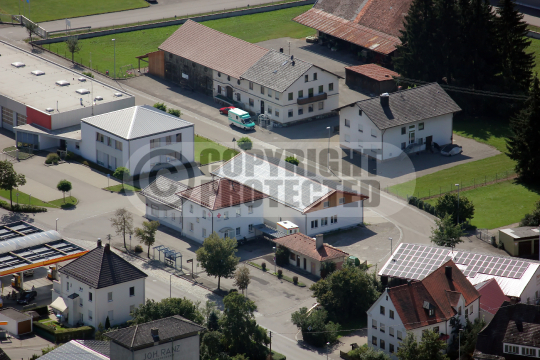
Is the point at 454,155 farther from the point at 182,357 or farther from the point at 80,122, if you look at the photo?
the point at 182,357

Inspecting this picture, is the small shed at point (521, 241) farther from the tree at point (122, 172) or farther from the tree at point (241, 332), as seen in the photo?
the tree at point (122, 172)

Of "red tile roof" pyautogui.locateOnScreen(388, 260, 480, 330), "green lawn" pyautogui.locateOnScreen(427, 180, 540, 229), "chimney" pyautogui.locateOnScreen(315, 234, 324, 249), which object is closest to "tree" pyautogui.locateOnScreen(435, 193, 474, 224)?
"green lawn" pyautogui.locateOnScreen(427, 180, 540, 229)

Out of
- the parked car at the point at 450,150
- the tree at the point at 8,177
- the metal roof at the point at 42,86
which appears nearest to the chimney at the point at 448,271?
the parked car at the point at 450,150

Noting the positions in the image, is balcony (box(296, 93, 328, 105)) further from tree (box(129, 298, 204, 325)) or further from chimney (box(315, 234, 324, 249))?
tree (box(129, 298, 204, 325))

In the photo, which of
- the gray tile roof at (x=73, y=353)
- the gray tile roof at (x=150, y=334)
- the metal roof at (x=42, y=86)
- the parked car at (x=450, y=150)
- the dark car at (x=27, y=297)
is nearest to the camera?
the gray tile roof at (x=150, y=334)

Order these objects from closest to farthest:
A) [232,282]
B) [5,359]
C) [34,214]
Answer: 1. [5,359]
2. [232,282]
3. [34,214]

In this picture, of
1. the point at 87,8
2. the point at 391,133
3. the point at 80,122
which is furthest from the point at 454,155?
the point at 87,8
